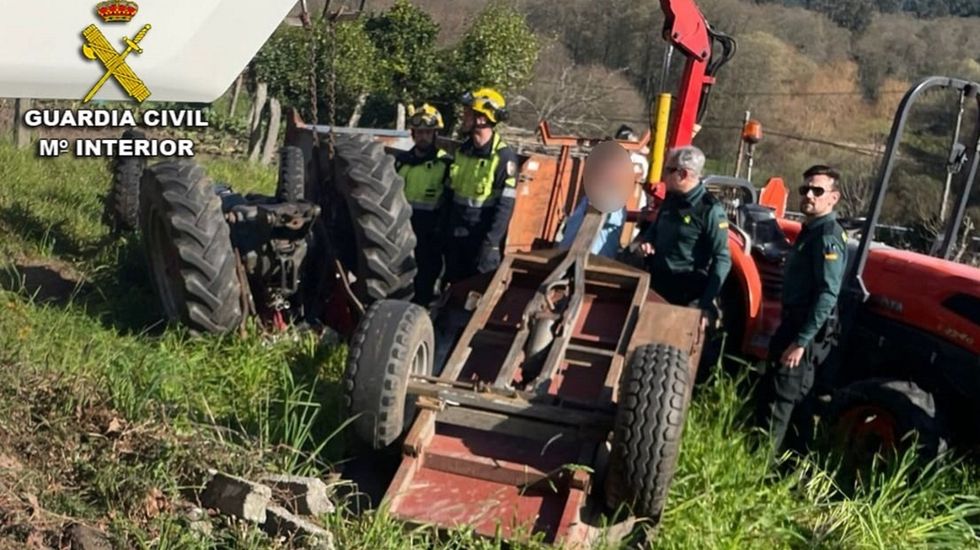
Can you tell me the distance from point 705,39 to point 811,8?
3884cm

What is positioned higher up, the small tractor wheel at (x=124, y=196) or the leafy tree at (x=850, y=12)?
the leafy tree at (x=850, y=12)

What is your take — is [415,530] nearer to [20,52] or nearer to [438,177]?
[438,177]

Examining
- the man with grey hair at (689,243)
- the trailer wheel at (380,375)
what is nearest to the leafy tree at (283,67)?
the man with grey hair at (689,243)

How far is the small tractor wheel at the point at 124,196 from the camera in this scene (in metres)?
10.1

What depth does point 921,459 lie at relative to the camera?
229 inches

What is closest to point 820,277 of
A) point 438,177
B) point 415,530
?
point 415,530

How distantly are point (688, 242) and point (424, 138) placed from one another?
2.30 m

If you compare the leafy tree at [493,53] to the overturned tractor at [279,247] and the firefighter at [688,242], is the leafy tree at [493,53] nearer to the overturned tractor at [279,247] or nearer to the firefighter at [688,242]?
the overturned tractor at [279,247]

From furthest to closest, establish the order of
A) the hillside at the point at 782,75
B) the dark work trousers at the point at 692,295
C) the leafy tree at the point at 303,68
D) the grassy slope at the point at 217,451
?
the hillside at the point at 782,75, the leafy tree at the point at 303,68, the dark work trousers at the point at 692,295, the grassy slope at the point at 217,451

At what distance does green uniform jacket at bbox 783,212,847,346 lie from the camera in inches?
230

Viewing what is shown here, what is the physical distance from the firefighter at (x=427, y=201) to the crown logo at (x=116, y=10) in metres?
2.33

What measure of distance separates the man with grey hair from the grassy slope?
21.3 inches

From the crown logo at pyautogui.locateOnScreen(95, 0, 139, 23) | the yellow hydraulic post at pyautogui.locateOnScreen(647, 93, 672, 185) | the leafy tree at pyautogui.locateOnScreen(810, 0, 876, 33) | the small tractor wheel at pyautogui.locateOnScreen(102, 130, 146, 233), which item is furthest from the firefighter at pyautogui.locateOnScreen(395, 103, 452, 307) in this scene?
the leafy tree at pyautogui.locateOnScreen(810, 0, 876, 33)

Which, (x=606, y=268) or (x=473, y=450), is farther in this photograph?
(x=606, y=268)
